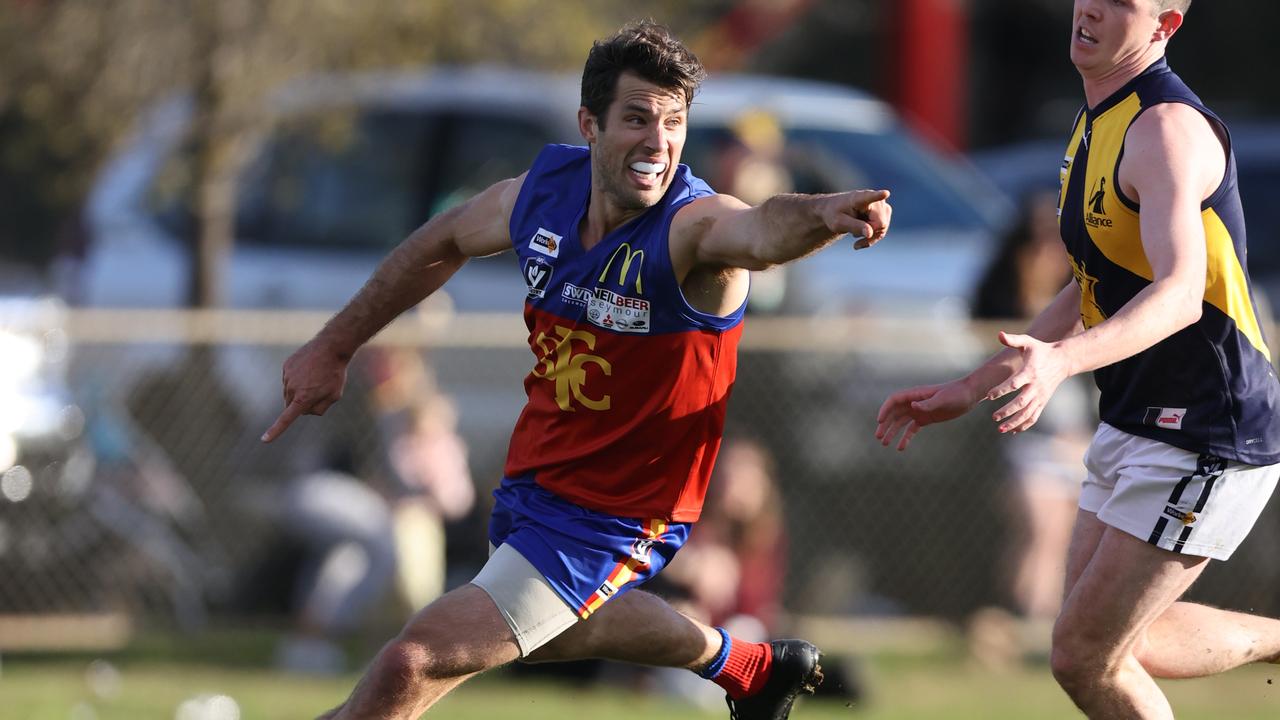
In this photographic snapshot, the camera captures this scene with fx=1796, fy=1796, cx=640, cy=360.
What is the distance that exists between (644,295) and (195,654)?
221 inches

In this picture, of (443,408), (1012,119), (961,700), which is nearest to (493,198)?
(443,408)

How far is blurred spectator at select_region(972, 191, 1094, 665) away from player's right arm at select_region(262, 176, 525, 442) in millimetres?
4976

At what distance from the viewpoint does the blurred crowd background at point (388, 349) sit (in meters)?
9.45

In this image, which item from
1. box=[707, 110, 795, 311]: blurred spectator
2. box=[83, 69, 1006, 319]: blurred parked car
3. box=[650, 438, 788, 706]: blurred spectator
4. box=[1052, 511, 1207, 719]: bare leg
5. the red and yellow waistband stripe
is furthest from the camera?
box=[83, 69, 1006, 319]: blurred parked car

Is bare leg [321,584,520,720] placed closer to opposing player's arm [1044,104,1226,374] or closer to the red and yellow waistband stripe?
the red and yellow waistband stripe

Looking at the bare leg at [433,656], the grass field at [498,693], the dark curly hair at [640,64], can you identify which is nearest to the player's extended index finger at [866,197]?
the dark curly hair at [640,64]

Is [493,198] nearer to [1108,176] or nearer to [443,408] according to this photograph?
[1108,176]

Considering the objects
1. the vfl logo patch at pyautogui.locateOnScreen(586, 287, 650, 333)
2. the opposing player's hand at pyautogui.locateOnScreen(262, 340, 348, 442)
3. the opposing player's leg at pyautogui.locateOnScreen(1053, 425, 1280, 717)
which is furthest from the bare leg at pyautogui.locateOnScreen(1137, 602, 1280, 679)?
the opposing player's hand at pyautogui.locateOnScreen(262, 340, 348, 442)

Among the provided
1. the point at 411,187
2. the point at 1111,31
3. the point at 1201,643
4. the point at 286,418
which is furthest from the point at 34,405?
the point at 1111,31

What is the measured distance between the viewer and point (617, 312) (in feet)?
15.8

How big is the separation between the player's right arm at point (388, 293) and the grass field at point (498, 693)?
3.15m

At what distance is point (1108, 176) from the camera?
15.3 feet

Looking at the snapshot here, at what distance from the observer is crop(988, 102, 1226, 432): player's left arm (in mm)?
4027

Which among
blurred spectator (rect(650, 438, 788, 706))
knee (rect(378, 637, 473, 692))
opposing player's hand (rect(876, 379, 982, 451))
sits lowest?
blurred spectator (rect(650, 438, 788, 706))
